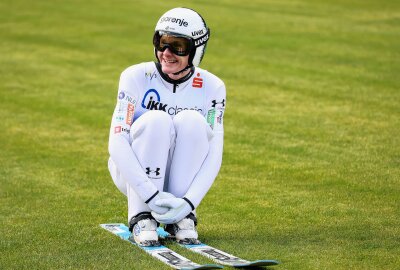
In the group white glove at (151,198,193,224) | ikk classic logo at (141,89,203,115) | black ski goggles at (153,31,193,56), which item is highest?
black ski goggles at (153,31,193,56)

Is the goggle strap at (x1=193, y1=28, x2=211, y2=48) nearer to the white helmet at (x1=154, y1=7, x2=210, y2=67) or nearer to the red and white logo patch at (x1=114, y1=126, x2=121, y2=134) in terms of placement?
the white helmet at (x1=154, y1=7, x2=210, y2=67)

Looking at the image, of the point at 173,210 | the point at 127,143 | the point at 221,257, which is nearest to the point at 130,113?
the point at 127,143

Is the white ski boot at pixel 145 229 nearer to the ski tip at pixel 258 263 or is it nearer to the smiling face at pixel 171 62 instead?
the ski tip at pixel 258 263

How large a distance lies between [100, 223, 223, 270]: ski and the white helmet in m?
1.64

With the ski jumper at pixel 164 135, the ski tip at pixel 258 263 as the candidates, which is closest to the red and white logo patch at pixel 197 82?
the ski jumper at pixel 164 135

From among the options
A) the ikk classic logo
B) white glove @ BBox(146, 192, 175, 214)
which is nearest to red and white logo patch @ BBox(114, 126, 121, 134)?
the ikk classic logo

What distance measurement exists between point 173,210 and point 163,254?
0.42 metres

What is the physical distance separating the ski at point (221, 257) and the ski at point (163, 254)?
211mm

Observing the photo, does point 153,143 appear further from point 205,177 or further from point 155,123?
point 205,177

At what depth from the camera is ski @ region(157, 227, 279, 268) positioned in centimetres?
707

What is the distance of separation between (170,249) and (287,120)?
23.9 feet

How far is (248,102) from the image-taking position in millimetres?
16312

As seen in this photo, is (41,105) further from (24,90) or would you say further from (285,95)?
(285,95)

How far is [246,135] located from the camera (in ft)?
45.5
